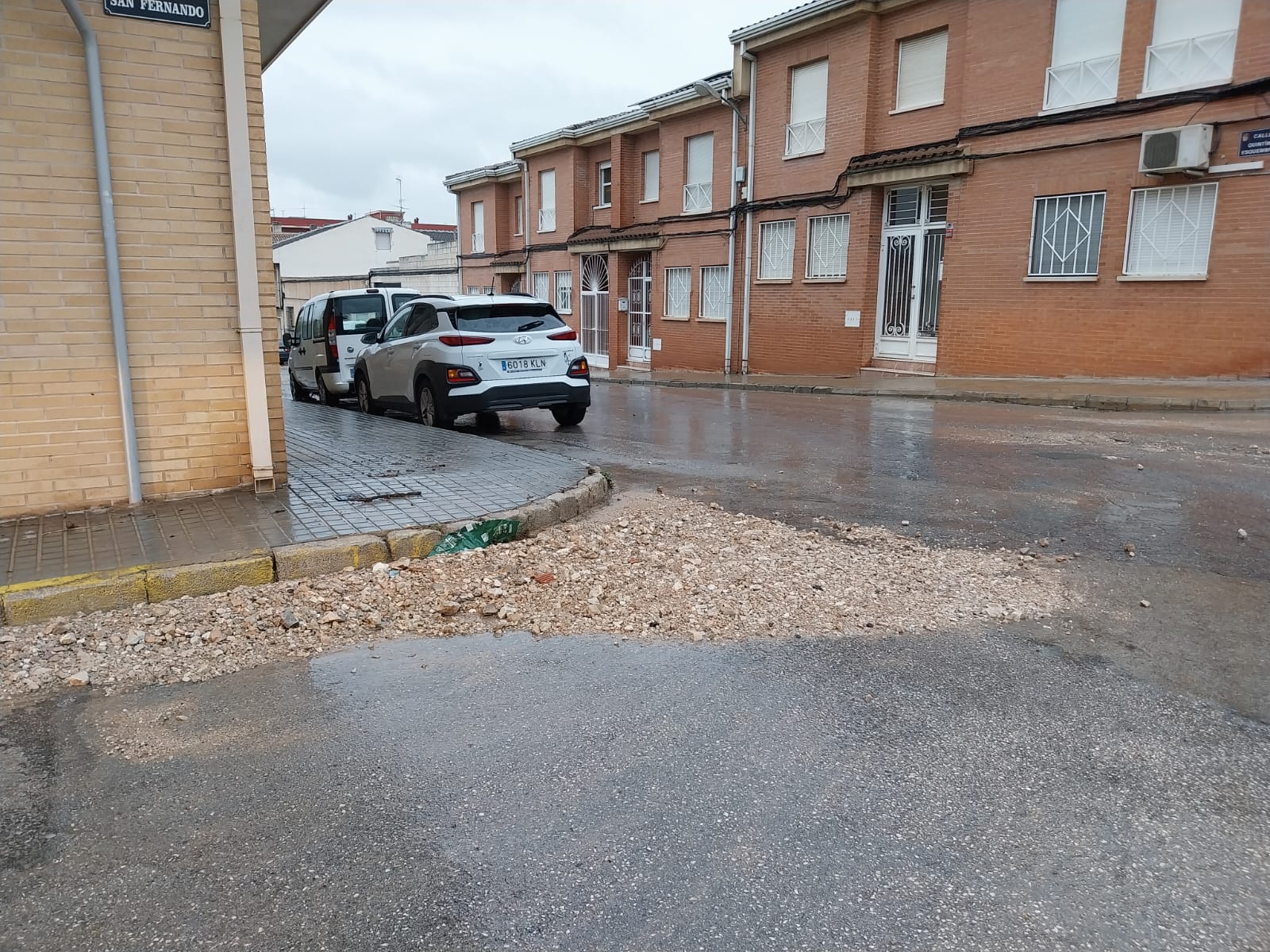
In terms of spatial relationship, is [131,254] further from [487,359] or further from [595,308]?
[595,308]

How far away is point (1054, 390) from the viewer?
14938mm

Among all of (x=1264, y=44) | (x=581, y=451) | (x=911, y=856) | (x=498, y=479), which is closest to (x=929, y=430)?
(x=581, y=451)

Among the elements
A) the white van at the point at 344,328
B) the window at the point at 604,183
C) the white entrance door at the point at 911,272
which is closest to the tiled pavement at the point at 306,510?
the white van at the point at 344,328

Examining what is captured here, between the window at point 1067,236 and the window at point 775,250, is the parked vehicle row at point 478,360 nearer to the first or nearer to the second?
the window at point 1067,236

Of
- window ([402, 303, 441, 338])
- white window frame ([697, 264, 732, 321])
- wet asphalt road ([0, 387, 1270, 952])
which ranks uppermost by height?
white window frame ([697, 264, 732, 321])

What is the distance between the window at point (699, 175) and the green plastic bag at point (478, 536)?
2010cm

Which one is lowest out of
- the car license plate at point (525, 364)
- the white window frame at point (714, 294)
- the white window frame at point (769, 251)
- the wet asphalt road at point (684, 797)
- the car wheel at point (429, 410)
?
the wet asphalt road at point (684, 797)

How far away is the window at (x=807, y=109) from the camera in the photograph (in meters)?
20.4

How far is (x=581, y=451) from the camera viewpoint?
9977 millimetres

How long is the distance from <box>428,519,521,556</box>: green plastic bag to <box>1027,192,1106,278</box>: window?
13.8 m

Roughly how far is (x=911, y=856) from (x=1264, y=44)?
15684mm

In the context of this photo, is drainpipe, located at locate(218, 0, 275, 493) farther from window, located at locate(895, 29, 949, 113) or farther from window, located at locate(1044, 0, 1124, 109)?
window, located at locate(895, 29, 949, 113)

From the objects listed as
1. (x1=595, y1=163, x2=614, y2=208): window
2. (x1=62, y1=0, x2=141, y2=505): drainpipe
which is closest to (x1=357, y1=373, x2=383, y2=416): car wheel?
(x1=62, y1=0, x2=141, y2=505): drainpipe

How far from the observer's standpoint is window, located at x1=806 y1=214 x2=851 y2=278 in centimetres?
2028
